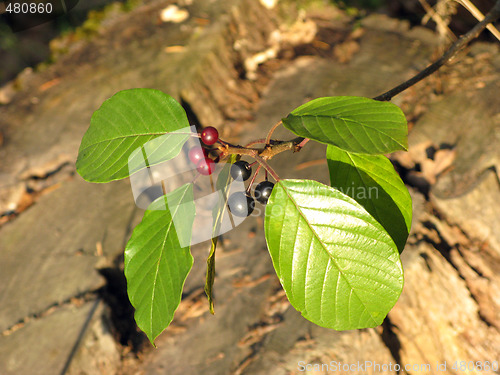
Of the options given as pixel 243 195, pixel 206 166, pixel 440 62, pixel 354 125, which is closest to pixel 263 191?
pixel 243 195

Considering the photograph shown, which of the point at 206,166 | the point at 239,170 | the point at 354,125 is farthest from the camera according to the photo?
the point at 206,166

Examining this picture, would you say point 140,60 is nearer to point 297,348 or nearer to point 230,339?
point 230,339

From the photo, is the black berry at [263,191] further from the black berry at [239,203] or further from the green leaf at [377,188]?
the green leaf at [377,188]

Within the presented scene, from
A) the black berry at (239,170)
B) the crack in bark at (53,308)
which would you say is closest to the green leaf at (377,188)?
the black berry at (239,170)

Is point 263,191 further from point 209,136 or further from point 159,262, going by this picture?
point 159,262

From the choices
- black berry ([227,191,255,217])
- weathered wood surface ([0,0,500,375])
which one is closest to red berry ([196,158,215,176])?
black berry ([227,191,255,217])

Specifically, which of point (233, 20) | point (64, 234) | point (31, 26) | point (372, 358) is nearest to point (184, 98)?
point (233, 20)
